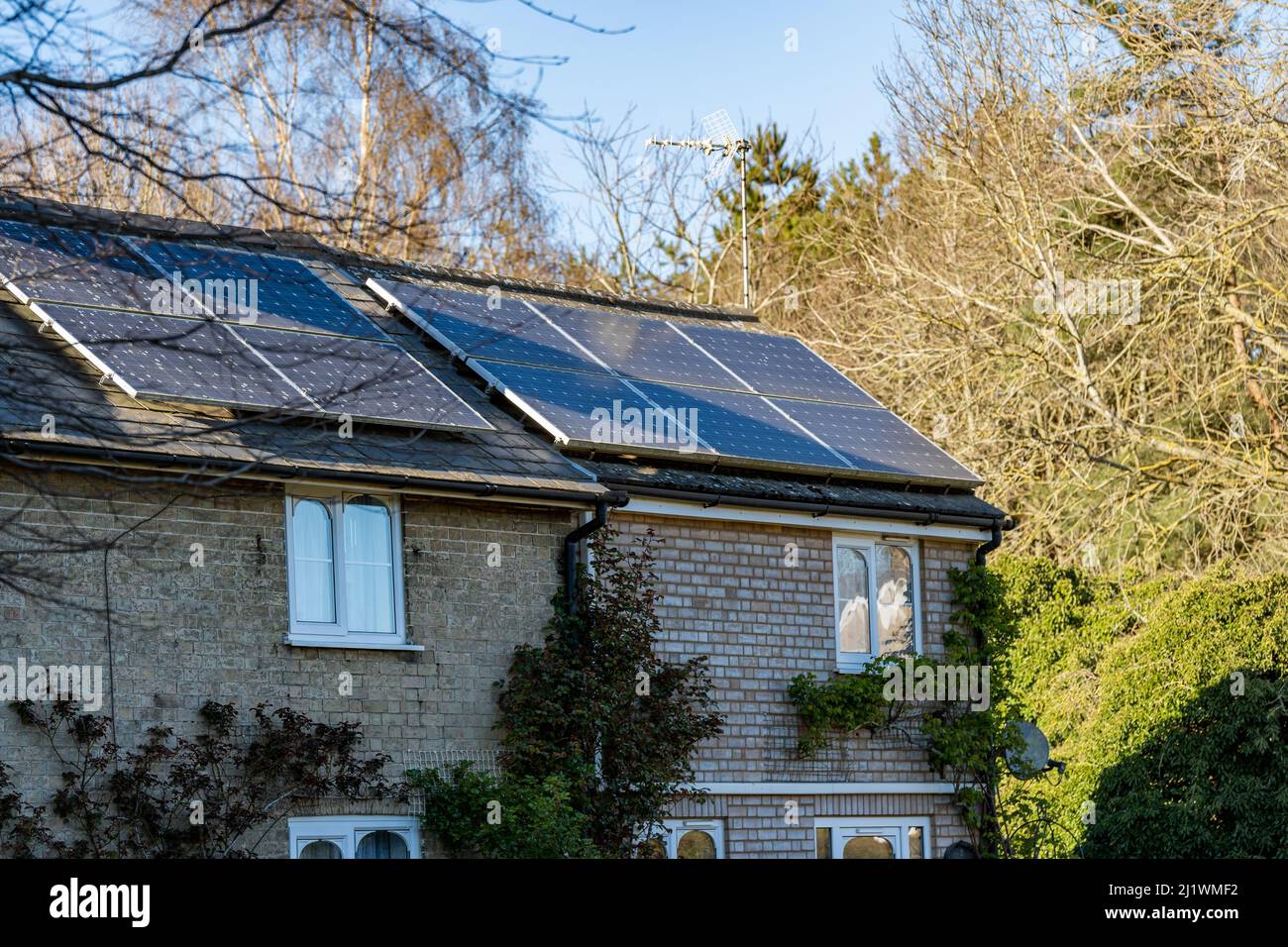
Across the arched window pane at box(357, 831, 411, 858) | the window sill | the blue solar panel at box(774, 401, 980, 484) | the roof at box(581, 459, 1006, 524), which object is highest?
the blue solar panel at box(774, 401, 980, 484)

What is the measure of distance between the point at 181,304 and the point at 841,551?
7.72m

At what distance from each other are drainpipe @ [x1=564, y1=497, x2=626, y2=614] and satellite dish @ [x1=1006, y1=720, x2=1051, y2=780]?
543cm

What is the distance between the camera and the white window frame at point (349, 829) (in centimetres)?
1436

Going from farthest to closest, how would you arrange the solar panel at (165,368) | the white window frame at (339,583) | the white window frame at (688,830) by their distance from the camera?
the white window frame at (688,830)
the white window frame at (339,583)
the solar panel at (165,368)

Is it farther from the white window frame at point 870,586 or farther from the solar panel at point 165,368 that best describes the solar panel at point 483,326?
the solar panel at point 165,368

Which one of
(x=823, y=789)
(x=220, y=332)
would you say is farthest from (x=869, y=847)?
(x=220, y=332)

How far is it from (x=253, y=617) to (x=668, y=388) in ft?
19.8

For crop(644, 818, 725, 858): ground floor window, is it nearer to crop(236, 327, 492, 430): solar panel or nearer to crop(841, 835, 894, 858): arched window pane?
crop(841, 835, 894, 858): arched window pane

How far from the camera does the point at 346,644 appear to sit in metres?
15.0

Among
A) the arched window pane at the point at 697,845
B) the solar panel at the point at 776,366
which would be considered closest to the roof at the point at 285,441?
the arched window pane at the point at 697,845

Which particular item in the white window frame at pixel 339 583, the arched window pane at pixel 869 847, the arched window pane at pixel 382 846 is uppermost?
the white window frame at pixel 339 583

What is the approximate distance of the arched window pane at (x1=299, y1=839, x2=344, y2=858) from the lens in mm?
14469

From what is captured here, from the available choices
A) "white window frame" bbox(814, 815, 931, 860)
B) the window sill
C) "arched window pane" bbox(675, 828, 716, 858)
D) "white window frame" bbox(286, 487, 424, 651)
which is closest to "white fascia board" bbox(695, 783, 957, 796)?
"white window frame" bbox(814, 815, 931, 860)
